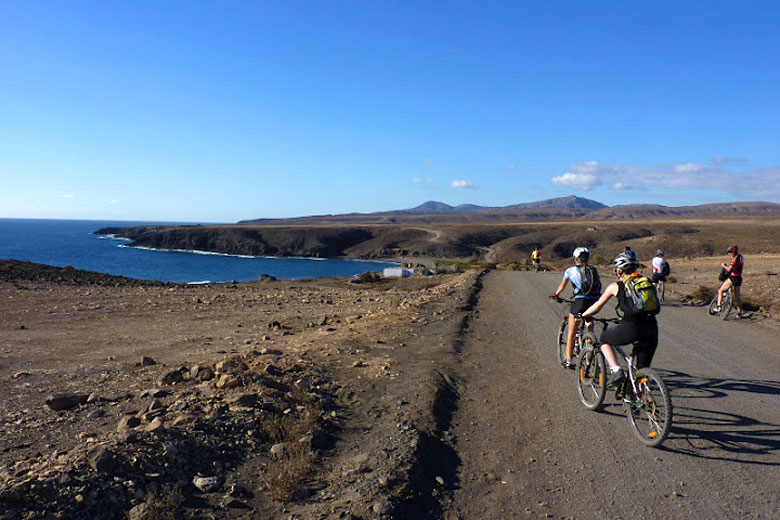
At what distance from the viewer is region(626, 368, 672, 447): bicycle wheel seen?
5.11 meters

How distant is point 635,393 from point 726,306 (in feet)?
34.7

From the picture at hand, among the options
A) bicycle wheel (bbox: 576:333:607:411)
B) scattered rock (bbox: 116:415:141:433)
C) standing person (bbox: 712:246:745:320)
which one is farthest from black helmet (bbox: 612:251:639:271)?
standing person (bbox: 712:246:745:320)

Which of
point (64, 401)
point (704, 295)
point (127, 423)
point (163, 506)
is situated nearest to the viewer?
point (163, 506)

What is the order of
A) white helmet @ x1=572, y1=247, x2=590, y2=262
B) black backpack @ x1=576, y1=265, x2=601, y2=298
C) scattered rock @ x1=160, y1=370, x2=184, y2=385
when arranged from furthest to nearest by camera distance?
white helmet @ x1=572, y1=247, x2=590, y2=262 < black backpack @ x1=576, y1=265, x2=601, y2=298 < scattered rock @ x1=160, y1=370, x2=184, y2=385

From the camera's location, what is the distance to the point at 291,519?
3.84 metres

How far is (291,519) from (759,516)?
3.73m

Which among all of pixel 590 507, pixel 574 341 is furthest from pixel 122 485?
pixel 574 341

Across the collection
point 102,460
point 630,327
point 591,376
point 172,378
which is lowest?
point 172,378

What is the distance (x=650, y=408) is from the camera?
17.6 ft

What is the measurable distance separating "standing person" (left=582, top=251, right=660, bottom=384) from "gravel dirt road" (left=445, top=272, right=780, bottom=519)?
2.70 feet

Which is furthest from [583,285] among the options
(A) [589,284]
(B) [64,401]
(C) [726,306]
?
(C) [726,306]

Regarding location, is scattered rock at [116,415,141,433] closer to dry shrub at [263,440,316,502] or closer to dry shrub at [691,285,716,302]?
dry shrub at [263,440,316,502]

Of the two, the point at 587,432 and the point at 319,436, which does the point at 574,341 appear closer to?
the point at 587,432

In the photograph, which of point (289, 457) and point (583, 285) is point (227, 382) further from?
point (583, 285)
